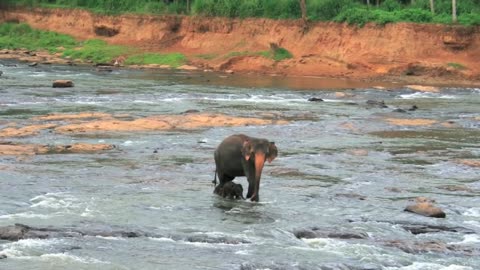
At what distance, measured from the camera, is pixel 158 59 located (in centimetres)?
5225

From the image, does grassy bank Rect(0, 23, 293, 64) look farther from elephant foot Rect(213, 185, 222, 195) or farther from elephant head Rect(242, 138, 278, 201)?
elephant head Rect(242, 138, 278, 201)

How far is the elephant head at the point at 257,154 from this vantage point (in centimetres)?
1293

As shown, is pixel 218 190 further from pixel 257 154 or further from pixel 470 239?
pixel 470 239

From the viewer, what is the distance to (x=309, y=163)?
58.1ft

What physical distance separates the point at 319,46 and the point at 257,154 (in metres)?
36.2

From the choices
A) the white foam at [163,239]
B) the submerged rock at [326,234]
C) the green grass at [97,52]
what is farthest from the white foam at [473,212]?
the green grass at [97,52]

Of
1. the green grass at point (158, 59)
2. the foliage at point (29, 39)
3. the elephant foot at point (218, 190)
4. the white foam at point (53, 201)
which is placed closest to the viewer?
the white foam at point (53, 201)

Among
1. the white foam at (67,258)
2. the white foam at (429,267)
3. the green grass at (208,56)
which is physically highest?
the white foam at (67,258)

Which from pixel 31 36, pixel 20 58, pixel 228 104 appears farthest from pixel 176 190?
pixel 31 36

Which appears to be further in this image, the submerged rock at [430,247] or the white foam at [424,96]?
the white foam at [424,96]

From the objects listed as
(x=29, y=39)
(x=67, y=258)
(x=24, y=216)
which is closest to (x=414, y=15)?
(x=29, y=39)

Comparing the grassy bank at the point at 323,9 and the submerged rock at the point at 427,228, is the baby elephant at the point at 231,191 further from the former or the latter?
the grassy bank at the point at 323,9

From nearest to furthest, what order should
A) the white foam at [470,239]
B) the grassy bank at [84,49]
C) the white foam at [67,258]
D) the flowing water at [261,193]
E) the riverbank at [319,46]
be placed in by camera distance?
the white foam at [67,258] → the flowing water at [261,193] → the white foam at [470,239] → the riverbank at [319,46] → the grassy bank at [84,49]

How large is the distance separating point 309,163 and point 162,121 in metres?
7.21
